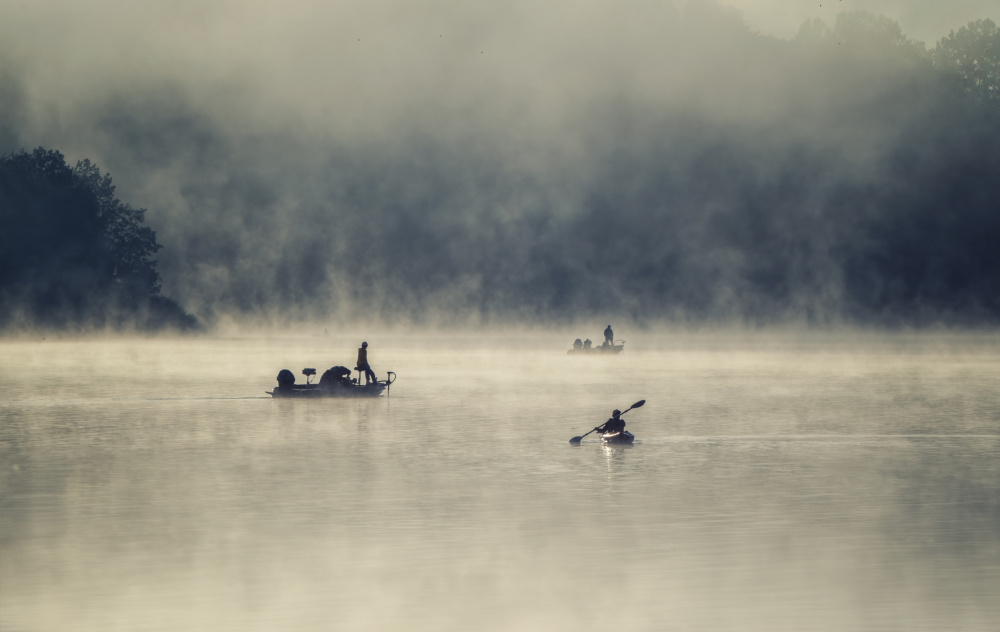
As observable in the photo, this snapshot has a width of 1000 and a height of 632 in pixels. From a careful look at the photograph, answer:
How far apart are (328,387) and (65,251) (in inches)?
3543

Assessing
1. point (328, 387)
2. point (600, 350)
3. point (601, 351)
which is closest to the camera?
point (328, 387)

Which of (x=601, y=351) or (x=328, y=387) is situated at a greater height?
(x=601, y=351)

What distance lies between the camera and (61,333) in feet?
409

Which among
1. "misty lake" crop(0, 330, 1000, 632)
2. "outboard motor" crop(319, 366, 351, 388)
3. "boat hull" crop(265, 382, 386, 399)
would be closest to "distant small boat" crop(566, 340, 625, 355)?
"boat hull" crop(265, 382, 386, 399)

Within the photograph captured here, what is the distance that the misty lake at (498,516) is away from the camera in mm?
12445

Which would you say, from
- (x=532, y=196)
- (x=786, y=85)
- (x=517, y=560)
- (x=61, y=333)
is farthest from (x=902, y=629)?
(x=532, y=196)

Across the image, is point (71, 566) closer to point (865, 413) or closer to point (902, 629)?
point (902, 629)

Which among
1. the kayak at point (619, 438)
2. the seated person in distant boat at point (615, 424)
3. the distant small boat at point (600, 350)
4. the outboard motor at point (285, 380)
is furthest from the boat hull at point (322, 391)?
the distant small boat at point (600, 350)

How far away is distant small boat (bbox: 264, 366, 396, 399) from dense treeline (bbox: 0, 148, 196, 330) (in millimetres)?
87776

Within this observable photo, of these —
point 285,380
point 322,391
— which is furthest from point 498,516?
point 322,391

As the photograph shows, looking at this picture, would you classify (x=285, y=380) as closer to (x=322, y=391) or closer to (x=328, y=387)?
(x=322, y=391)

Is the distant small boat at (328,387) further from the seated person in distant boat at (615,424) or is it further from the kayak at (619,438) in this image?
the kayak at (619,438)

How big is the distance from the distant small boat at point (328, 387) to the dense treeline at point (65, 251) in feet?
288

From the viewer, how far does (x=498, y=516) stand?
698 inches
